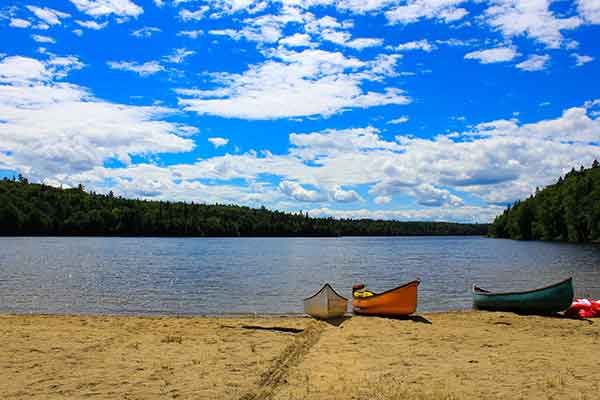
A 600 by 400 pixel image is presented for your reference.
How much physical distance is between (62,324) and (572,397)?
15425 mm

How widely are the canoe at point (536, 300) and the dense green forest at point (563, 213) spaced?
86.6m

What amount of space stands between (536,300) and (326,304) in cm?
833

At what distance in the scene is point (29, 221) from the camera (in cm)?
14838

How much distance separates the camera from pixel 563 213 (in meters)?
116

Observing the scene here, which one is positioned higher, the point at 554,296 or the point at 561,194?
the point at 561,194

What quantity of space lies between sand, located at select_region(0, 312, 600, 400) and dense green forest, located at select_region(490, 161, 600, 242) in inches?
3675

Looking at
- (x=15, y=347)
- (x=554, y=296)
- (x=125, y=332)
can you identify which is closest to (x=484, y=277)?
(x=554, y=296)

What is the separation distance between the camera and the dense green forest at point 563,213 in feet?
328

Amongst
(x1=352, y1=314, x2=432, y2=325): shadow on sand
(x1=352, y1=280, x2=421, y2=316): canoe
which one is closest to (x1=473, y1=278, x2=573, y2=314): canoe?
(x1=352, y1=314, x2=432, y2=325): shadow on sand

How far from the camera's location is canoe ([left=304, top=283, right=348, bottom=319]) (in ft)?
65.1

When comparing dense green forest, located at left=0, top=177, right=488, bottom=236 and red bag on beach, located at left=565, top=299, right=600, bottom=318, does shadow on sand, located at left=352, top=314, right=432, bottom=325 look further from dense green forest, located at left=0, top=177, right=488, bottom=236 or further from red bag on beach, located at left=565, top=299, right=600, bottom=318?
dense green forest, located at left=0, top=177, right=488, bottom=236

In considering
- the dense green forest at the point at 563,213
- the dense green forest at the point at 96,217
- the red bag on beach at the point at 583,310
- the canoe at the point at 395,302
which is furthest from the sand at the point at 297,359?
the dense green forest at the point at 96,217

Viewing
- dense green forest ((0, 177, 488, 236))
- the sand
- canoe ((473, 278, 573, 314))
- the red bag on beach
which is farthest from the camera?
dense green forest ((0, 177, 488, 236))

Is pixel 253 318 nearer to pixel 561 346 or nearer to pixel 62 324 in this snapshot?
pixel 62 324
